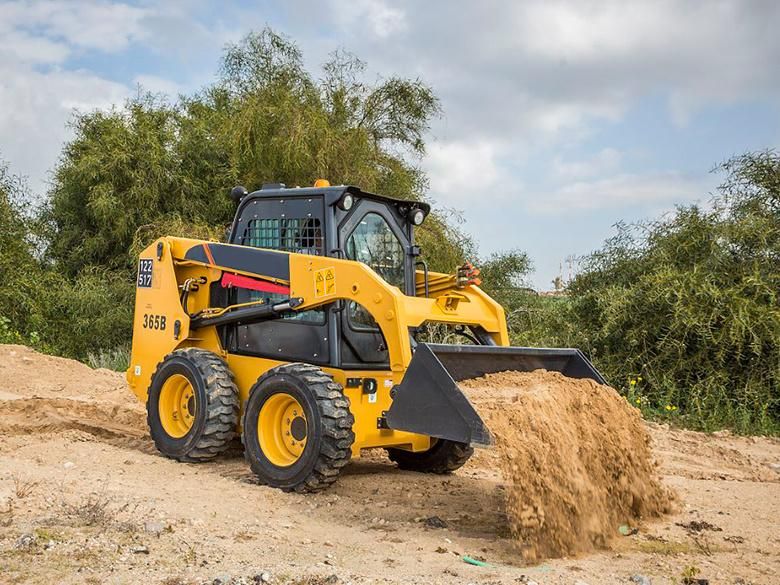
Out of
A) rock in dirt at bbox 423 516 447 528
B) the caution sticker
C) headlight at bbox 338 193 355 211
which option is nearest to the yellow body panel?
the caution sticker

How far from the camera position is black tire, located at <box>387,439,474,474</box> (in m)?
7.00

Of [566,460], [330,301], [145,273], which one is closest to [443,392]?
[566,460]

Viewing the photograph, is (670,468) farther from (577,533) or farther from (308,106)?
(308,106)

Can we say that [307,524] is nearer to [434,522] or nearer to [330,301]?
[434,522]

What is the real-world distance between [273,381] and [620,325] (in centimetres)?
613

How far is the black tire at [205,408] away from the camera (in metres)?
6.91

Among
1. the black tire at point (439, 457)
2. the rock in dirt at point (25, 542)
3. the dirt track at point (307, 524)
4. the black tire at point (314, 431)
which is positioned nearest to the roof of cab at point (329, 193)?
the black tire at point (314, 431)

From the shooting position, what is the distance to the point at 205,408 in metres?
6.89

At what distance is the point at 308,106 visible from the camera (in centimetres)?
1688

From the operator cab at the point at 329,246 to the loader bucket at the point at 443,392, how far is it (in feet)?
2.93

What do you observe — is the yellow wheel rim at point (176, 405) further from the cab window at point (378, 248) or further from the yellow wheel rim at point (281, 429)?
the cab window at point (378, 248)

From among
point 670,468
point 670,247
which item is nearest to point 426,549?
point 670,468

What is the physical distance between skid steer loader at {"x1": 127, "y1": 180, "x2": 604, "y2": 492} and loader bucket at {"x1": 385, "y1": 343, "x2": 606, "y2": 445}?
0.01m

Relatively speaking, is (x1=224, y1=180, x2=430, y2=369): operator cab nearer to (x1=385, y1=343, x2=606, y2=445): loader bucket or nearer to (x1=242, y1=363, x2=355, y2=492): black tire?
(x1=242, y1=363, x2=355, y2=492): black tire
